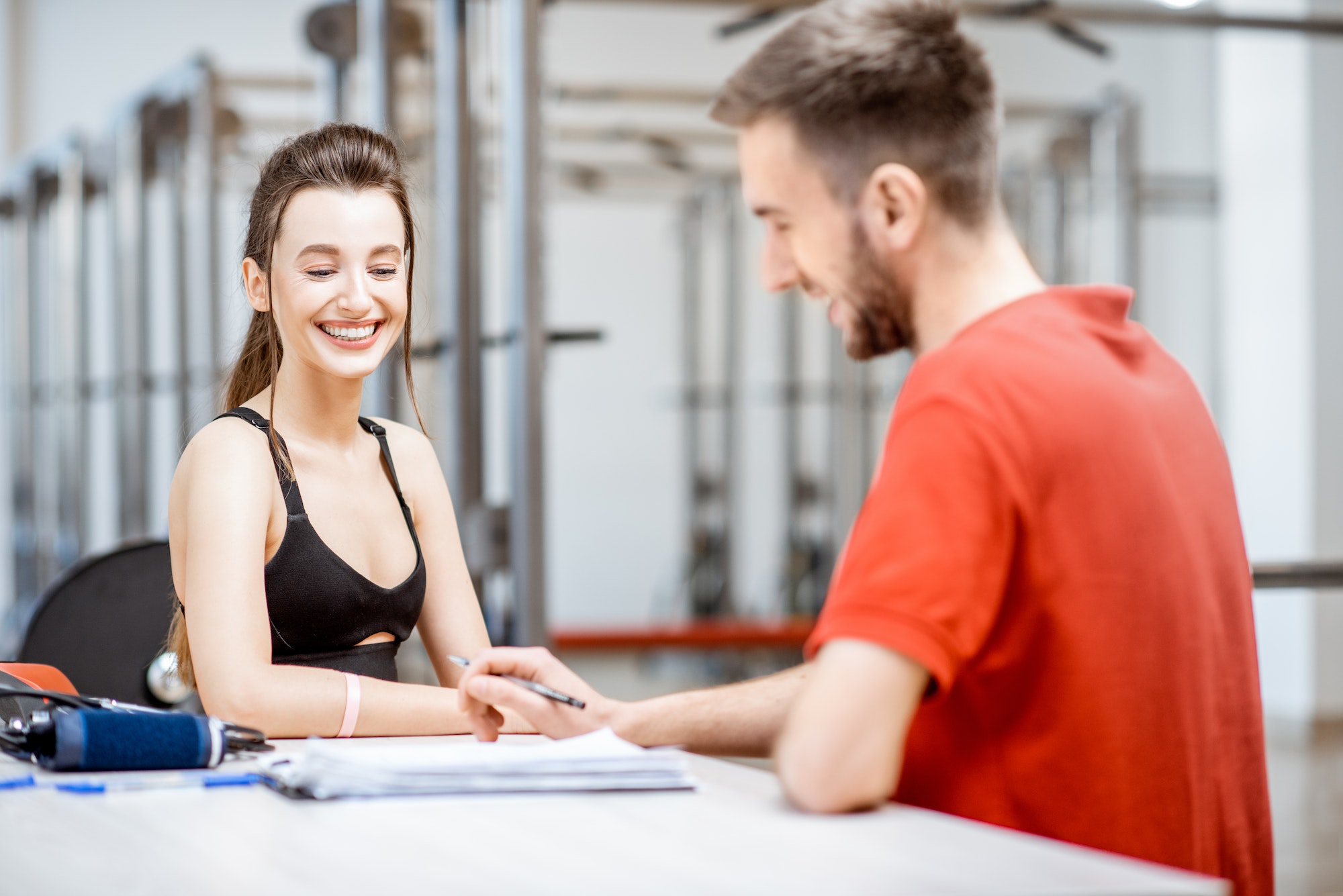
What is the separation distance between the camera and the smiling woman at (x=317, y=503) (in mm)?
1562

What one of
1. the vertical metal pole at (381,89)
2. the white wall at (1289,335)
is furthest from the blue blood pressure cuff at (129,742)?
the white wall at (1289,335)

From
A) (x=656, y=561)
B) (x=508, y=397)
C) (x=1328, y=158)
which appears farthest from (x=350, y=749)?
(x=656, y=561)

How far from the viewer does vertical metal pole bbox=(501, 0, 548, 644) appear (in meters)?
2.97

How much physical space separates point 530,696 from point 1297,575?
75.1 inches

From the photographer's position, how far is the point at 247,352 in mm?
1818

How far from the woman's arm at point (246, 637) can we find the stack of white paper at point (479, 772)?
1.06ft

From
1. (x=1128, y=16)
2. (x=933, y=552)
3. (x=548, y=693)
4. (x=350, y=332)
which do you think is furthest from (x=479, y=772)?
(x=1128, y=16)

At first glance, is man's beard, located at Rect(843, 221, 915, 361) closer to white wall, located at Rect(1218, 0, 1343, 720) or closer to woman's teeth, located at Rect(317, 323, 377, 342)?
woman's teeth, located at Rect(317, 323, 377, 342)

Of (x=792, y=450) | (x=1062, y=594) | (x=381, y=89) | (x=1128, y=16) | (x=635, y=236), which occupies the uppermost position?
(x=1128, y=16)

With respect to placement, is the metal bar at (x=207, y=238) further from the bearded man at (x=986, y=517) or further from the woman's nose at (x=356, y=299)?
the bearded man at (x=986, y=517)

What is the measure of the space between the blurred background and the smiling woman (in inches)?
24.4

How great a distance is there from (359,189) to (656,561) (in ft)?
24.6

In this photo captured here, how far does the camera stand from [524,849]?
0.98m

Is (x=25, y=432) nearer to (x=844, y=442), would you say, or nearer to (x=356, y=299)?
(x=844, y=442)
